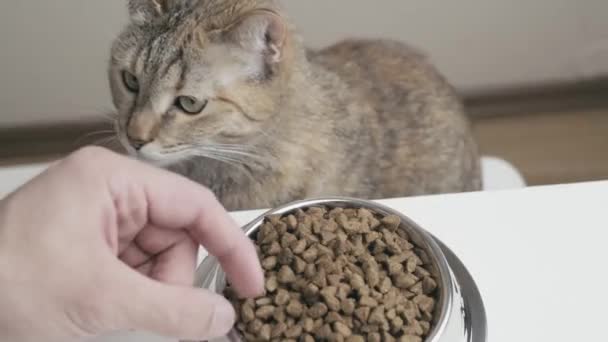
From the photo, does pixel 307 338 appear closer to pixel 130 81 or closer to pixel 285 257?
pixel 285 257

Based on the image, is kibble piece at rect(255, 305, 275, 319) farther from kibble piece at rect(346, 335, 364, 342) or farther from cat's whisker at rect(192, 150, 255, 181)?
cat's whisker at rect(192, 150, 255, 181)

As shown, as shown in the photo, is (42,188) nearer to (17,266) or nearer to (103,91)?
(17,266)

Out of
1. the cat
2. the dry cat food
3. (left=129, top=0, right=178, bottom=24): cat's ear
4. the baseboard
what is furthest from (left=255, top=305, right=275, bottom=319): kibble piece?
the baseboard

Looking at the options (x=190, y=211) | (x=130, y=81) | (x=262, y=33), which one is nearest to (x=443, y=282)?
(x=190, y=211)

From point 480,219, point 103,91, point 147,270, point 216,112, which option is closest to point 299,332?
point 147,270

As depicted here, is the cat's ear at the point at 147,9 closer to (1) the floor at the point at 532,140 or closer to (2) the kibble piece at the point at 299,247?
(2) the kibble piece at the point at 299,247
